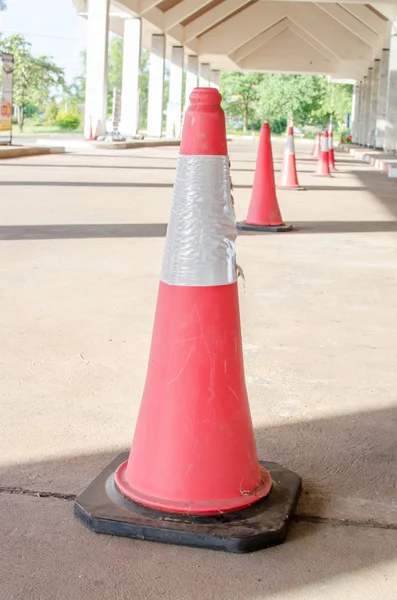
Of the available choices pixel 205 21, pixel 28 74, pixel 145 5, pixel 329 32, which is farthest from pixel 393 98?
pixel 28 74

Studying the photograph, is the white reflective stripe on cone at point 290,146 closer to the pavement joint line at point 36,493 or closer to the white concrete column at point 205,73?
the pavement joint line at point 36,493

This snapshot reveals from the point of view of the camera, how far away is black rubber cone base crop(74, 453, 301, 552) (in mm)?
1943

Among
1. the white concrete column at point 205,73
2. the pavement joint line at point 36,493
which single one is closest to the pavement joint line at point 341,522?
the pavement joint line at point 36,493

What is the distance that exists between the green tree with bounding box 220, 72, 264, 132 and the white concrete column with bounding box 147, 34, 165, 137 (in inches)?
1992

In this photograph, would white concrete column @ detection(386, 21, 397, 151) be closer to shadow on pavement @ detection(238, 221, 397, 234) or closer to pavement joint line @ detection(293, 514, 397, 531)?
shadow on pavement @ detection(238, 221, 397, 234)

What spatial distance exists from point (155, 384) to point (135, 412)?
30.3 inches

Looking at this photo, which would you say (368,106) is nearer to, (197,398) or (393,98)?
(393,98)

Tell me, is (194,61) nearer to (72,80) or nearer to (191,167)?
(191,167)

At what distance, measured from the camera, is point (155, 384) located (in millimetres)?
2139

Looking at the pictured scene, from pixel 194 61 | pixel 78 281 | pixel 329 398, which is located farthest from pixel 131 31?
pixel 329 398

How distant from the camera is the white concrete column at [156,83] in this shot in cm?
3838

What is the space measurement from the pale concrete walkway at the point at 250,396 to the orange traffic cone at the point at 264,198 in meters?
0.48

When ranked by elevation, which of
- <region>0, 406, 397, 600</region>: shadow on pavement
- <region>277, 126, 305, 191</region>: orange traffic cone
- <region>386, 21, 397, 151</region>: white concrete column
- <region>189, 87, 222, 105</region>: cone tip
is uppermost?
<region>386, 21, 397, 151</region>: white concrete column

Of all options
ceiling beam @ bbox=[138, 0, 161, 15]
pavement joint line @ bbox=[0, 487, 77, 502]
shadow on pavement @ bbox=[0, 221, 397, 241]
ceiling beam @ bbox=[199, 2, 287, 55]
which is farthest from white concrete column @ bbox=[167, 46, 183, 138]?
pavement joint line @ bbox=[0, 487, 77, 502]
